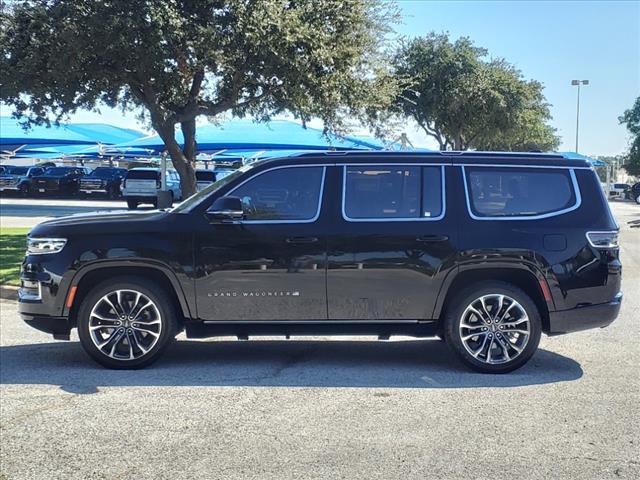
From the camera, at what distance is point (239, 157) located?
45250 millimetres

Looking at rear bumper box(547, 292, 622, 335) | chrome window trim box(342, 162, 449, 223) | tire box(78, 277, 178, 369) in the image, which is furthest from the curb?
rear bumper box(547, 292, 622, 335)

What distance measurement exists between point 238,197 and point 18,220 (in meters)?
19.1

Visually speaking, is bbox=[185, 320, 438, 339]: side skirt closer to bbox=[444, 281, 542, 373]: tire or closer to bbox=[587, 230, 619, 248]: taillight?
bbox=[444, 281, 542, 373]: tire

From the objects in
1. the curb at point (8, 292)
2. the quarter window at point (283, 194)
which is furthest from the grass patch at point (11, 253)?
the quarter window at point (283, 194)

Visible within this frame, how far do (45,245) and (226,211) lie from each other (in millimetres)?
1699

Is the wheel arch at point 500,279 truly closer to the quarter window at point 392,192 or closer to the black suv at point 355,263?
the black suv at point 355,263

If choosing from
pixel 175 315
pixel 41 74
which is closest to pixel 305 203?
pixel 175 315

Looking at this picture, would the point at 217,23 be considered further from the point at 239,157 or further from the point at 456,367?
the point at 239,157

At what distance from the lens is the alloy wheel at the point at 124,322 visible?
619cm

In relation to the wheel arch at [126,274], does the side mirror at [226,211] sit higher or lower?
higher

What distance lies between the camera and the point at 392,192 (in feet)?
20.6

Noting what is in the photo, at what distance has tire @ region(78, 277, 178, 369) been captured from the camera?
6180 mm

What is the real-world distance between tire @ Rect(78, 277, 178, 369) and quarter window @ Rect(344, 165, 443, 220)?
6.28ft

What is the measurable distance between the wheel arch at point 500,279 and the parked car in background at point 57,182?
121 feet
